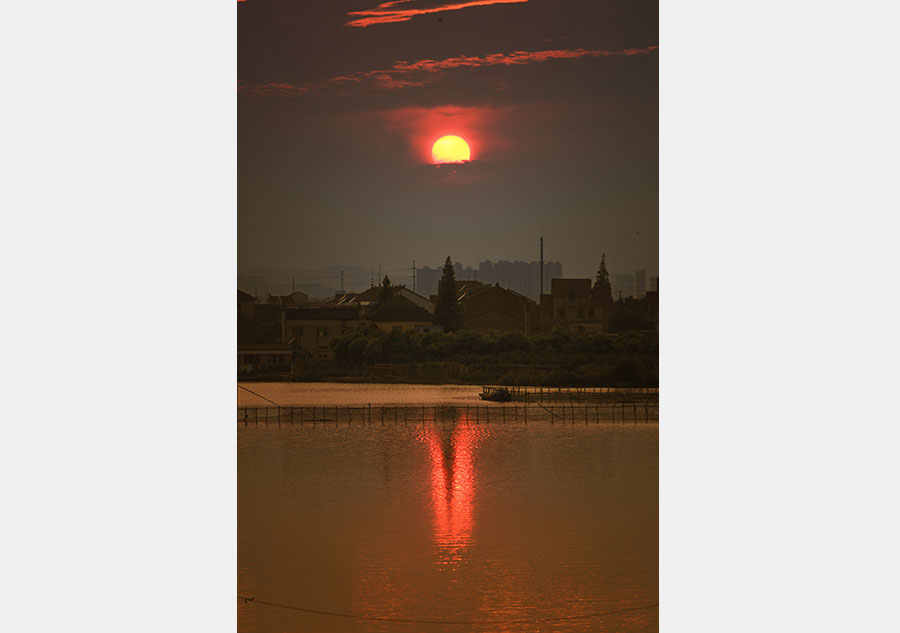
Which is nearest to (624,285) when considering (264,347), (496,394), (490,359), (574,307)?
(574,307)

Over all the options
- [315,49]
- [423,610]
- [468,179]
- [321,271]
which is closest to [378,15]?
[315,49]

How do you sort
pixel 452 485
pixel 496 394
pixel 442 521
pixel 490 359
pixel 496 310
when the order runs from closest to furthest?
pixel 442 521
pixel 452 485
pixel 496 310
pixel 490 359
pixel 496 394

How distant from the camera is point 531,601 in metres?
4.98

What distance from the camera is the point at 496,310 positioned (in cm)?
570

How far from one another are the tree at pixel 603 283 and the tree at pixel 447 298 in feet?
2.81

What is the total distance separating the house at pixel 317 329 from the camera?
5754mm

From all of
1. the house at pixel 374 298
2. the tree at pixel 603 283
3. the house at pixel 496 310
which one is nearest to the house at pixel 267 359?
the house at pixel 374 298

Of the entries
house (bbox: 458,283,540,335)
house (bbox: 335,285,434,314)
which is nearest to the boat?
house (bbox: 458,283,540,335)

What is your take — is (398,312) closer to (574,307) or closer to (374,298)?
(374,298)

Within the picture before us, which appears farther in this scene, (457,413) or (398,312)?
(457,413)

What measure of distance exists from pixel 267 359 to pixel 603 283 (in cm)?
212

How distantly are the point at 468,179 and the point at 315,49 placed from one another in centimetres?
119

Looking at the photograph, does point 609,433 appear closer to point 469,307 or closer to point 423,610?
point 469,307

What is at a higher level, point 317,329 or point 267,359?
point 317,329
